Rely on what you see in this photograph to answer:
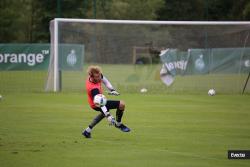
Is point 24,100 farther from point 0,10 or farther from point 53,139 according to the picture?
point 0,10

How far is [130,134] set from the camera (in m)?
15.4

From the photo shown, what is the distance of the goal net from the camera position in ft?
93.0

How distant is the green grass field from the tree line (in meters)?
15.3

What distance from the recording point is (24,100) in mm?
24156

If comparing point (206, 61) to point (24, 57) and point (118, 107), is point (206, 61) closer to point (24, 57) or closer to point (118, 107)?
point (24, 57)

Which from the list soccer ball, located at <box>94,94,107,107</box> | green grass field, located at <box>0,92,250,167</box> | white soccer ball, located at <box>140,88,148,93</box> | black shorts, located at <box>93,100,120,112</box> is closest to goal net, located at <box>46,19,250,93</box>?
white soccer ball, located at <box>140,88,148,93</box>

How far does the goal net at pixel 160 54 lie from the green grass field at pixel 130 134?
3.83 meters

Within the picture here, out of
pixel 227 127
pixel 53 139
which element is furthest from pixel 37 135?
pixel 227 127

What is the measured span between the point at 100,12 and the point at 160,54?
12631 millimetres

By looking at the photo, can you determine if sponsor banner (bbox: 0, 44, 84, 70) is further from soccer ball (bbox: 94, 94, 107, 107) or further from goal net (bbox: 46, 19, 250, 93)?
soccer ball (bbox: 94, 94, 107, 107)

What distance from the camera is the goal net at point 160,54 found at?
28.3 metres

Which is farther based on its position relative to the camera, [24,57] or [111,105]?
[24,57]

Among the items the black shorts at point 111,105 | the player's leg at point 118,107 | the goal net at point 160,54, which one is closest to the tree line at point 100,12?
the goal net at point 160,54

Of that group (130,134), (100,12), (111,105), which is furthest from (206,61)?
(111,105)
